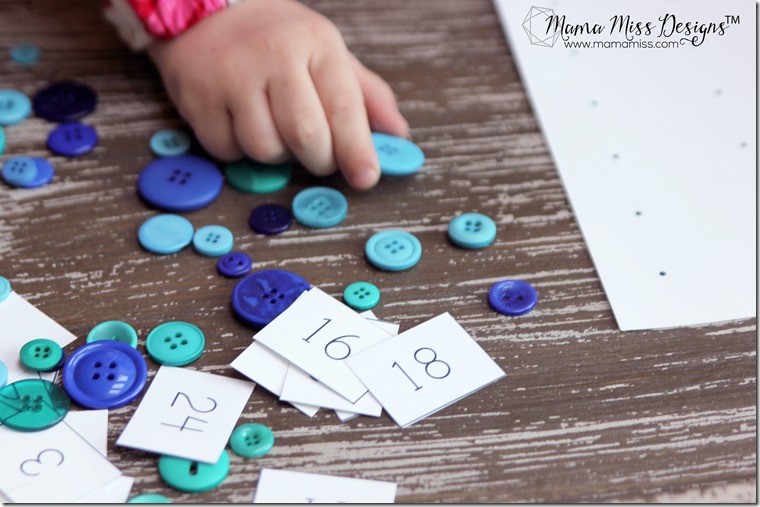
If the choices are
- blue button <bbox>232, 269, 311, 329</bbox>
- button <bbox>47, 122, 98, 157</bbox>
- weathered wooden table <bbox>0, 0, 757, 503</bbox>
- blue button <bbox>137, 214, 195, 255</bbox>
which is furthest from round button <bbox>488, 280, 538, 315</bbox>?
button <bbox>47, 122, 98, 157</bbox>

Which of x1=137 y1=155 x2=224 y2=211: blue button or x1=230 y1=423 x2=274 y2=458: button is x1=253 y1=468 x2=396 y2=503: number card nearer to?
x1=230 y1=423 x2=274 y2=458: button

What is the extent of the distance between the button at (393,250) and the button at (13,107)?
35cm

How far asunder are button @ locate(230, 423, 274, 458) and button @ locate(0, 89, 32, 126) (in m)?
0.40

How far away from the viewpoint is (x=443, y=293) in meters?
0.61

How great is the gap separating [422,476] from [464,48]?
50 cm

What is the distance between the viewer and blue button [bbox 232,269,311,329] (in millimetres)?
580

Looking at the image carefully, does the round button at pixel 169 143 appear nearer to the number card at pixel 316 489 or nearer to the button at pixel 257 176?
the button at pixel 257 176

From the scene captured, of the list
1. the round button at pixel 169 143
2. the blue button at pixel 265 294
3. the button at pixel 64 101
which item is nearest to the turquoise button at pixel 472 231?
the blue button at pixel 265 294

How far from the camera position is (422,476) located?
0.50 meters

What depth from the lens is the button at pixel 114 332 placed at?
57 centimetres

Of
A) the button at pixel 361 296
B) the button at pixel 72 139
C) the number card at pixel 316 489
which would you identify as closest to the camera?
the number card at pixel 316 489

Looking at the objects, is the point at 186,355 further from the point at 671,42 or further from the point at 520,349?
the point at 671,42

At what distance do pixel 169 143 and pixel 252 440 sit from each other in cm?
32

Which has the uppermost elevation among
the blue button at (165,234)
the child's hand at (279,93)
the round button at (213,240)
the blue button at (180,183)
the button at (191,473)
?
the child's hand at (279,93)
